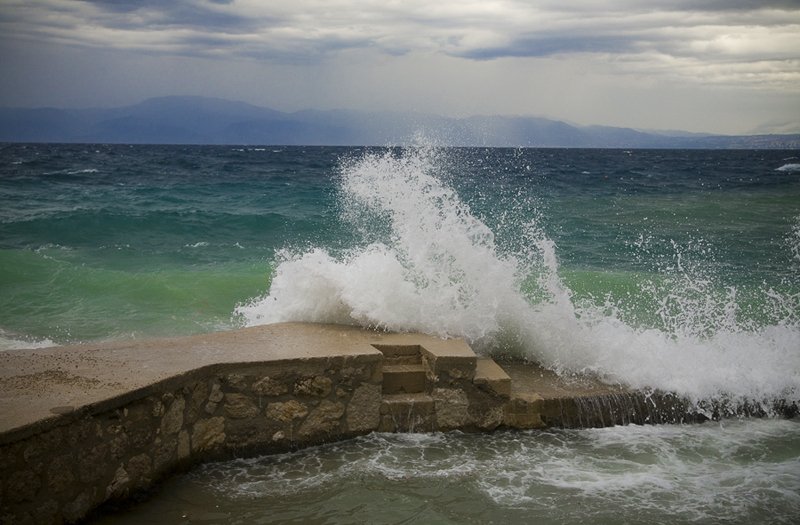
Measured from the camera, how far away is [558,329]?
21.6 ft

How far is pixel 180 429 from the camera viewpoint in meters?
4.48

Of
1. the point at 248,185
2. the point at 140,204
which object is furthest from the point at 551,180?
the point at 140,204

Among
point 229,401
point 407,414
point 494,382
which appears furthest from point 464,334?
point 229,401

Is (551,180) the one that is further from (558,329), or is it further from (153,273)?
(558,329)

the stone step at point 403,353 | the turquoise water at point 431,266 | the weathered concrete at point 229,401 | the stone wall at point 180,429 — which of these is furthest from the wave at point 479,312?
the stone wall at point 180,429

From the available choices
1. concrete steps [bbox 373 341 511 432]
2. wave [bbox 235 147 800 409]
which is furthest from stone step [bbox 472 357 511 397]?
wave [bbox 235 147 800 409]

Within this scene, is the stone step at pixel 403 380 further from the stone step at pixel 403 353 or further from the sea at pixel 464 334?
the sea at pixel 464 334

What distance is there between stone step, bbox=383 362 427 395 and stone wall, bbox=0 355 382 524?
23 cm

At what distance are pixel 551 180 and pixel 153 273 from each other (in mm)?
23996

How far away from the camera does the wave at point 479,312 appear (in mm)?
6184

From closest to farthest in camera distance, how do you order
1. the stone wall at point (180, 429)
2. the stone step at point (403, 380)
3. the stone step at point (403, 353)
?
the stone wall at point (180, 429)
the stone step at point (403, 380)
the stone step at point (403, 353)

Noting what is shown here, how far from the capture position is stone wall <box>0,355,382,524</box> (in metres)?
3.53

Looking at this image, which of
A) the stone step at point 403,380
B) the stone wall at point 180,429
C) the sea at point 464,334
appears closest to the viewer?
the stone wall at point 180,429

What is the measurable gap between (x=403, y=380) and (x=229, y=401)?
1.38 metres
